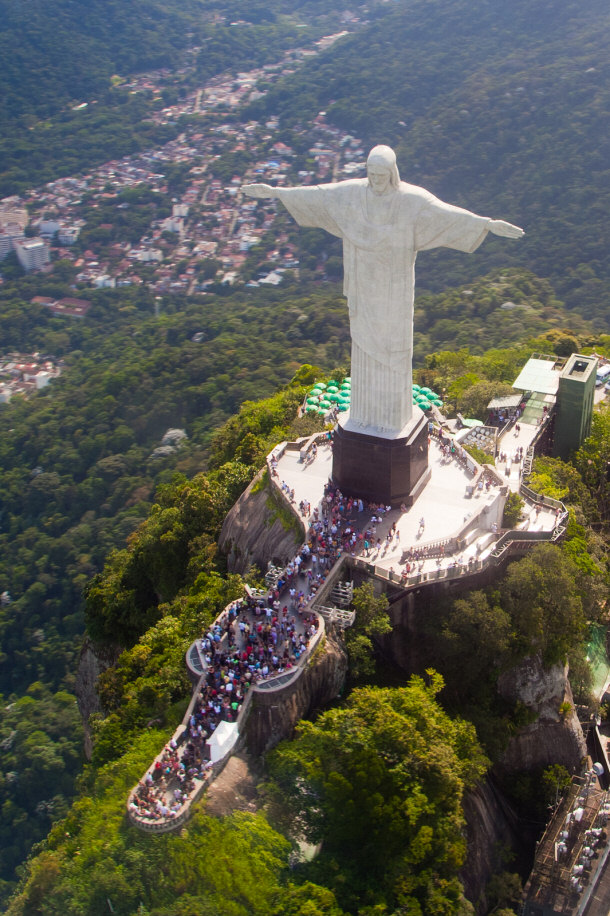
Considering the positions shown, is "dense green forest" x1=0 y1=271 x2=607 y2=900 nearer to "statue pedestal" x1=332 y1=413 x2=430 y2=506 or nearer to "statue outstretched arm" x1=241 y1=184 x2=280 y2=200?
"statue pedestal" x1=332 y1=413 x2=430 y2=506

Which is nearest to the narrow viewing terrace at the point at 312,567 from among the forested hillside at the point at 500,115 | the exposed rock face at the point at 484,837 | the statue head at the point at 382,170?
the exposed rock face at the point at 484,837

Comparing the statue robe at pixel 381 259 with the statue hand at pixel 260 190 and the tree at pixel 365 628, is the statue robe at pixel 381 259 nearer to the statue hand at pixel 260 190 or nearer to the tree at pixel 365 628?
the statue hand at pixel 260 190

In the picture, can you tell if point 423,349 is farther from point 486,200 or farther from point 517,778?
point 517,778

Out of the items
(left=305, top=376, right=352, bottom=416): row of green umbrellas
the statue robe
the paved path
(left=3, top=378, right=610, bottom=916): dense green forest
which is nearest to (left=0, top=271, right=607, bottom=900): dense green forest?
(left=305, top=376, right=352, bottom=416): row of green umbrellas

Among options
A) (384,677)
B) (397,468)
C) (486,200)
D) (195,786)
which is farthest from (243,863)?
(486,200)

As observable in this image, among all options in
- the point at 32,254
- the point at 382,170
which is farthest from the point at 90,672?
the point at 32,254

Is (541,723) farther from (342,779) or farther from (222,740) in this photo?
(222,740)

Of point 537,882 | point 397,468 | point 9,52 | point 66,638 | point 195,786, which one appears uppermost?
point 9,52
